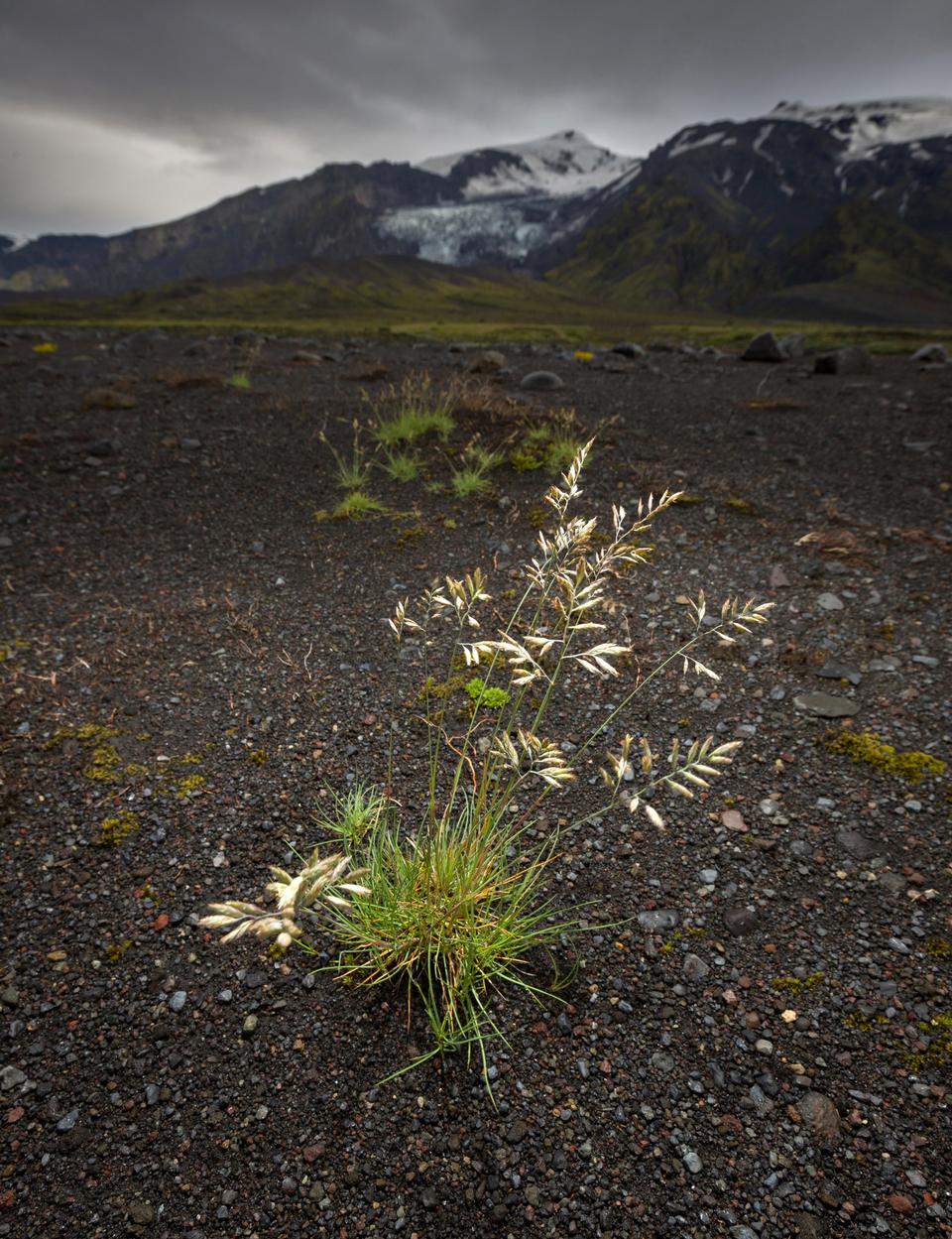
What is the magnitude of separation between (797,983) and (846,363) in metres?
23.0

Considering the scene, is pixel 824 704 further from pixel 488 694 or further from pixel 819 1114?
pixel 819 1114

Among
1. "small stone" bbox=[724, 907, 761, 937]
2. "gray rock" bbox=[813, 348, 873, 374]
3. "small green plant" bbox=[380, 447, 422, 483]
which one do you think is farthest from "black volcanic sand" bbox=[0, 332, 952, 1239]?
"gray rock" bbox=[813, 348, 873, 374]

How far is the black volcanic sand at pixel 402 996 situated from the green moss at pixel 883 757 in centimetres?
13

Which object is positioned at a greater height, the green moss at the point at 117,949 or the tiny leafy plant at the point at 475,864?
the tiny leafy plant at the point at 475,864

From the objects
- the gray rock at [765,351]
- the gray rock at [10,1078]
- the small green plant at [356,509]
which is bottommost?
the gray rock at [10,1078]

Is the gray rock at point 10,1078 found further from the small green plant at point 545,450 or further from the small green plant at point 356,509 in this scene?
the small green plant at point 545,450

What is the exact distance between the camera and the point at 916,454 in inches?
425

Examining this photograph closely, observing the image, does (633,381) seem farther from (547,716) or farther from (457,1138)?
(457,1138)

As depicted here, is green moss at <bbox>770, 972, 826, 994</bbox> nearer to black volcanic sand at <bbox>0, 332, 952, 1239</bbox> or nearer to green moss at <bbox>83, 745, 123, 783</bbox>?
black volcanic sand at <bbox>0, 332, 952, 1239</bbox>

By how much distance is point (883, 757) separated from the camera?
4.63m

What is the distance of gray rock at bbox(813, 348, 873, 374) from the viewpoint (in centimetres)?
2033

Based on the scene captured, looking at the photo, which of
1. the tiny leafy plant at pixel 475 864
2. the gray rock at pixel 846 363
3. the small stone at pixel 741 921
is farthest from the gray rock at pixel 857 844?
the gray rock at pixel 846 363

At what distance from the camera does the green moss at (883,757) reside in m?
4.49

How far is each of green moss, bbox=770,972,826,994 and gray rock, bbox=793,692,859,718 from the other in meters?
2.45
